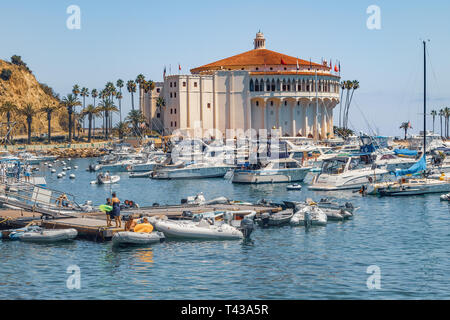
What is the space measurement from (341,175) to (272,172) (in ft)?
33.1

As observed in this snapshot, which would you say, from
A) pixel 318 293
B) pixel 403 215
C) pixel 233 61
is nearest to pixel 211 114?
pixel 233 61

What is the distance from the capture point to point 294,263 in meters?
30.5

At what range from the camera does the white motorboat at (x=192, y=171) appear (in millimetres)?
73938

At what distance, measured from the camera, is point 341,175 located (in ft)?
191

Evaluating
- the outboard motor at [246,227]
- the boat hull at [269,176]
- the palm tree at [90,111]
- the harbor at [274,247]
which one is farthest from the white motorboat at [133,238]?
the palm tree at [90,111]

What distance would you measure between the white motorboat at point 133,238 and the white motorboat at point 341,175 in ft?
88.2

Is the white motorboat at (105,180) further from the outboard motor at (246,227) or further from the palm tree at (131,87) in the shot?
the palm tree at (131,87)

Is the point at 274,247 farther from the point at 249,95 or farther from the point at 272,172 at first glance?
the point at 249,95

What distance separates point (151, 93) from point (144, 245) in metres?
110

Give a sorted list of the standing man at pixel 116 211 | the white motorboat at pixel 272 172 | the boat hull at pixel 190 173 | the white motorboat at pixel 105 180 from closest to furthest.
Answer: the standing man at pixel 116 211 < the white motorboat at pixel 272 172 < the white motorboat at pixel 105 180 < the boat hull at pixel 190 173

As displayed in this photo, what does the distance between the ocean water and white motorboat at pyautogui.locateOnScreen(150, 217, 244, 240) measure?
0.42 meters

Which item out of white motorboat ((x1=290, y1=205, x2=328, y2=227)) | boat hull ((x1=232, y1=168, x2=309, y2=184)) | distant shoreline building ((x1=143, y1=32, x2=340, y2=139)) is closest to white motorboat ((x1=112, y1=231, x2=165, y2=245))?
white motorboat ((x1=290, y1=205, x2=328, y2=227))

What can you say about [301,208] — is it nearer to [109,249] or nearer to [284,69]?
[109,249]

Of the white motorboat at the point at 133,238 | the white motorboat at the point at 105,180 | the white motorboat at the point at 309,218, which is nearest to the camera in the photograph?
the white motorboat at the point at 133,238
